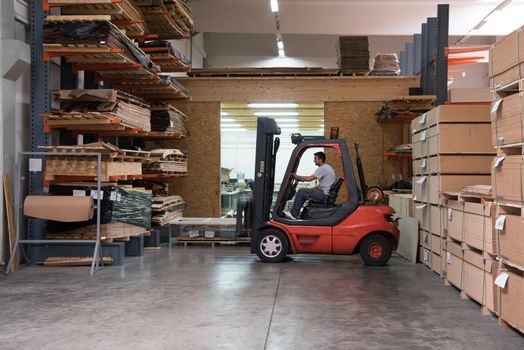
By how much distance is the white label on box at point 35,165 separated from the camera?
832 centimetres

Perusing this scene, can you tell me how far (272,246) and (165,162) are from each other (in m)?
3.54

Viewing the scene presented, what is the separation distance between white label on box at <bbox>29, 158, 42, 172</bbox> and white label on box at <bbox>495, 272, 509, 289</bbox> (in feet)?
21.1

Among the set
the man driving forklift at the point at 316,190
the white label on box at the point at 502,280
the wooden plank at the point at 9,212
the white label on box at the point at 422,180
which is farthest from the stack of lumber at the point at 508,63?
the wooden plank at the point at 9,212

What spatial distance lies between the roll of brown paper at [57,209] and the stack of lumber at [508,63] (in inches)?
218

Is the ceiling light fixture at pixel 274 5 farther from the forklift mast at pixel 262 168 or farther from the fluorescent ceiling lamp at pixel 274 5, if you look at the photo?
the forklift mast at pixel 262 168

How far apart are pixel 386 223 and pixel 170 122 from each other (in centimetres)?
531

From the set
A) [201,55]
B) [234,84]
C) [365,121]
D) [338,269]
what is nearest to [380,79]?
[365,121]

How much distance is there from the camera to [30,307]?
5906mm

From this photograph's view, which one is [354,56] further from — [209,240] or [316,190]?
[209,240]

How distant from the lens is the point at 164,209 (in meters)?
11.5

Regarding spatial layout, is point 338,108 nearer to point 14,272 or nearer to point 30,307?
point 14,272

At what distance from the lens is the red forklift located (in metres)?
9.01

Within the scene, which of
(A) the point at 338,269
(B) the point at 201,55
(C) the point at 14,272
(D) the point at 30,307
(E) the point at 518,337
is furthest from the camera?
(B) the point at 201,55

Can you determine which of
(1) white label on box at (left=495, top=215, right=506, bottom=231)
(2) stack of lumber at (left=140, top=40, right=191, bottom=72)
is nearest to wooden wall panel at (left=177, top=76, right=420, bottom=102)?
(2) stack of lumber at (left=140, top=40, right=191, bottom=72)
